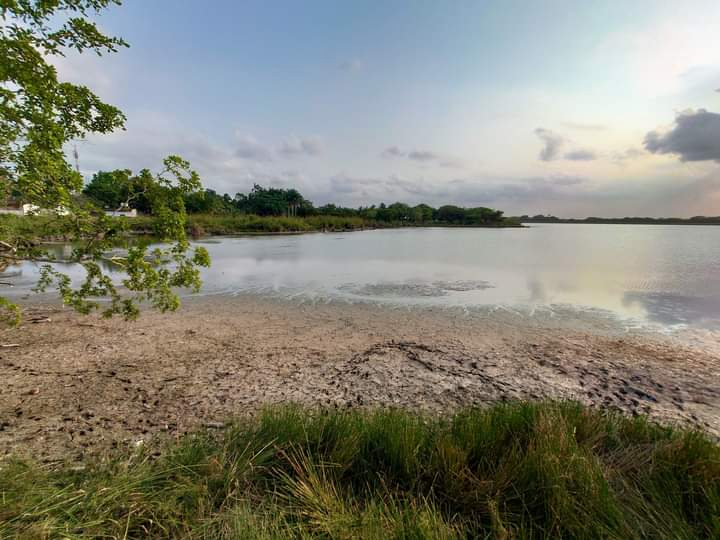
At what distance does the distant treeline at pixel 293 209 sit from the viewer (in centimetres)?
4334

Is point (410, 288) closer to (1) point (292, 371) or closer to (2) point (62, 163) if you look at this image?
(1) point (292, 371)

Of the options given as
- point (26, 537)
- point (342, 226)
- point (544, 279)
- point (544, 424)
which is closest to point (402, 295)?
point (544, 279)

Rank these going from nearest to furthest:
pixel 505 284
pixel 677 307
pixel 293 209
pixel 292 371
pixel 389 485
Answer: pixel 389 485, pixel 292 371, pixel 677 307, pixel 505 284, pixel 293 209

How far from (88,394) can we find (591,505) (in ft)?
16.5

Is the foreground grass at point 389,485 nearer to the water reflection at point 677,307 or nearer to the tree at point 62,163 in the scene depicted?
the tree at point 62,163

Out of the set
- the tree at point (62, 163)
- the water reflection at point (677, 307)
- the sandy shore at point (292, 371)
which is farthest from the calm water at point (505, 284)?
the tree at point (62, 163)

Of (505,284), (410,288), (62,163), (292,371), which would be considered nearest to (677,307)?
(505,284)

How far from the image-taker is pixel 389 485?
2340 millimetres

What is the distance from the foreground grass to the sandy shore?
107 cm

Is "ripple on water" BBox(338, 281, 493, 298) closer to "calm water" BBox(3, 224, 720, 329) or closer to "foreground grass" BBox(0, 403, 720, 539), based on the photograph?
"calm water" BBox(3, 224, 720, 329)

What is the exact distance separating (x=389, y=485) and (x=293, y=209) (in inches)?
3303

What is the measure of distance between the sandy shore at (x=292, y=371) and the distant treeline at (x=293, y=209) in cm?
237

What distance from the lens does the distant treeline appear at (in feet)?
142

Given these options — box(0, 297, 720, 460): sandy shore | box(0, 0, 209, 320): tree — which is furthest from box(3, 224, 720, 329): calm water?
box(0, 0, 209, 320): tree
